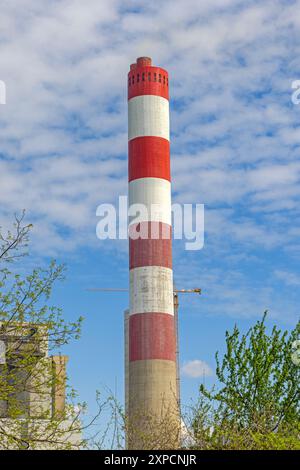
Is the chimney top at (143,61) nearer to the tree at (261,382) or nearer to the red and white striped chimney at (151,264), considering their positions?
the red and white striped chimney at (151,264)

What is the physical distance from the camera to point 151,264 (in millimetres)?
42969

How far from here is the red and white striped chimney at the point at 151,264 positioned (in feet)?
136

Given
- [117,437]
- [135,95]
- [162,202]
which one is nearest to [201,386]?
[117,437]

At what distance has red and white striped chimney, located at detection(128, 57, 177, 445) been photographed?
41531 mm

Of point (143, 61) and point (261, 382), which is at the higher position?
point (143, 61)

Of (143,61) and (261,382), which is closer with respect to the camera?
(261,382)

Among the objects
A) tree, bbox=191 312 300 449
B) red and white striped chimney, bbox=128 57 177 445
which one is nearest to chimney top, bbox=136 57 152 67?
red and white striped chimney, bbox=128 57 177 445

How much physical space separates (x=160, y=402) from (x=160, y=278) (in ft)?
21.0

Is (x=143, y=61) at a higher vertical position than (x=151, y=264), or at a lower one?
higher

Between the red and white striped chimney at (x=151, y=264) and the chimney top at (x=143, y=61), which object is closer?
the red and white striped chimney at (x=151, y=264)

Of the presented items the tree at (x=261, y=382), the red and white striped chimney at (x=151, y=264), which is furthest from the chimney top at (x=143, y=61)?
the tree at (x=261, y=382)
